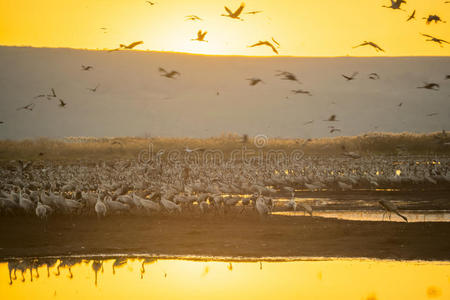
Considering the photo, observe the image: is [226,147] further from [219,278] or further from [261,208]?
[219,278]

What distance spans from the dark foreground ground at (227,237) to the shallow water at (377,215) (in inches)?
38.2

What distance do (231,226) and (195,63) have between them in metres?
68.8

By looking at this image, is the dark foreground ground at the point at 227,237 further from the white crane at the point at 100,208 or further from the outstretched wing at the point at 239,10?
the outstretched wing at the point at 239,10

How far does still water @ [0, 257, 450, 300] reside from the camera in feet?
35.3

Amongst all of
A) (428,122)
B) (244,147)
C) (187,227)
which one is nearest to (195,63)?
(428,122)

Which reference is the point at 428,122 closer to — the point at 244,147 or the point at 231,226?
the point at 244,147

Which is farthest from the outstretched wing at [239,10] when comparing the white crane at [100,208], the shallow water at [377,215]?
the white crane at [100,208]

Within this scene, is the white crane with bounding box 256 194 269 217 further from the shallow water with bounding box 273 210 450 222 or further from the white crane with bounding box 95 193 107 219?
the white crane with bounding box 95 193 107 219

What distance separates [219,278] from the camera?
37.8 feet

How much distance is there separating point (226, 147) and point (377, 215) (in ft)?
68.8

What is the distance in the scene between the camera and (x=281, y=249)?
13.3m

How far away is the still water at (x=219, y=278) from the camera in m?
10.8

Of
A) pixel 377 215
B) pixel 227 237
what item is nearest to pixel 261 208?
pixel 227 237

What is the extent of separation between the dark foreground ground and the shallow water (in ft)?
3.18
